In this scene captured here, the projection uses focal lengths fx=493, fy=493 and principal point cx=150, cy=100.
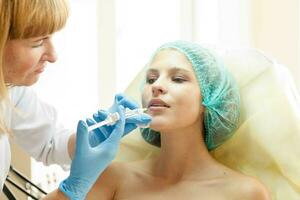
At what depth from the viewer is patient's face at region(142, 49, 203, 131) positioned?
4.95 ft

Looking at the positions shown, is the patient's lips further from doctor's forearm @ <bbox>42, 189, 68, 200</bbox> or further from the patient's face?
doctor's forearm @ <bbox>42, 189, 68, 200</bbox>

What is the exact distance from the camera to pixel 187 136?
5.42 feet

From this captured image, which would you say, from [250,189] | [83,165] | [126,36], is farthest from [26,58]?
[126,36]

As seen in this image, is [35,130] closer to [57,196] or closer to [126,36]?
[57,196]

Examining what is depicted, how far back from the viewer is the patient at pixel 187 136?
1.55 m

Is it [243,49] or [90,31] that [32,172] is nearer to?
[90,31]

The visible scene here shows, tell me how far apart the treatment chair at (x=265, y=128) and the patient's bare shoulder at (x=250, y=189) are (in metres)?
0.10

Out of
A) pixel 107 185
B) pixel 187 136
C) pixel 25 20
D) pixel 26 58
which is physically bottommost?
pixel 107 185

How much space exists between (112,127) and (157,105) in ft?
0.50

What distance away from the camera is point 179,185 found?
163 centimetres

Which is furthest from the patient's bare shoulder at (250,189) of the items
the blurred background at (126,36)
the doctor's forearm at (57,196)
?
the blurred background at (126,36)

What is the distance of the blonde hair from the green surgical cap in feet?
1.70

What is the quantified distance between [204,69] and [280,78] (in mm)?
275

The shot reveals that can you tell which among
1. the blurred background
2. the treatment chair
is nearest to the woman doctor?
the treatment chair
